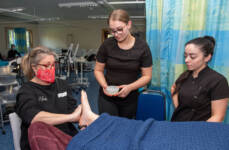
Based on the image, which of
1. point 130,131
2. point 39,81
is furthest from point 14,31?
point 130,131

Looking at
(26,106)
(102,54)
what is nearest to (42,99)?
(26,106)

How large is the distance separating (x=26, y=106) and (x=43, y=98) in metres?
0.15

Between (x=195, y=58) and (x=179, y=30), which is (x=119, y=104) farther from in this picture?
(x=179, y=30)

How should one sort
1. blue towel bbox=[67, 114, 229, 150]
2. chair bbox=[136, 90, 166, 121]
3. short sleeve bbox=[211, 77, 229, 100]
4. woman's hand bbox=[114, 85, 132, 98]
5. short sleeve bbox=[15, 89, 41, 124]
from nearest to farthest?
1. blue towel bbox=[67, 114, 229, 150]
2. short sleeve bbox=[15, 89, 41, 124]
3. short sleeve bbox=[211, 77, 229, 100]
4. woman's hand bbox=[114, 85, 132, 98]
5. chair bbox=[136, 90, 166, 121]

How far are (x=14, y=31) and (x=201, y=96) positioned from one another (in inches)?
510

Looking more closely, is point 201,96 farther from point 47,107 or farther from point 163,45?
point 47,107

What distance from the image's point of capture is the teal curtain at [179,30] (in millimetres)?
1563

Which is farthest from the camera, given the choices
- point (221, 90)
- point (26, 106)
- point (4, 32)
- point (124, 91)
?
point (4, 32)

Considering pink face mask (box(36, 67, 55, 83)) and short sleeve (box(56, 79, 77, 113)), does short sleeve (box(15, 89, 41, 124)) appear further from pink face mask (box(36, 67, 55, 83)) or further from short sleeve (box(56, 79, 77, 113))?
short sleeve (box(56, 79, 77, 113))

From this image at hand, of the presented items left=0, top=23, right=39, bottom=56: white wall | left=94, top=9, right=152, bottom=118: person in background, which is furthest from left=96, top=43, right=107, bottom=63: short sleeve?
left=0, top=23, right=39, bottom=56: white wall

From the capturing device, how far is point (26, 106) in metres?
1.07

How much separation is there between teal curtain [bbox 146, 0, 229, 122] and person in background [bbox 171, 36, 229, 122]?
367 millimetres

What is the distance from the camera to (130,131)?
0.76 meters

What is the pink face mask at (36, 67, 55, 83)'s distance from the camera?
1.22 metres
